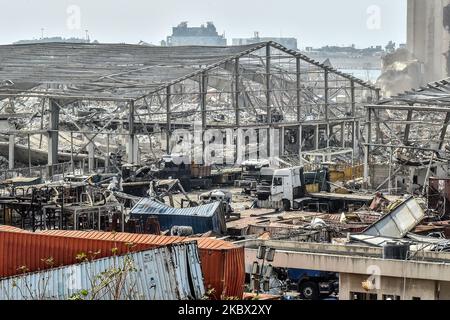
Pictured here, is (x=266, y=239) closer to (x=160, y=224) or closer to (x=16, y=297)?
(x=160, y=224)

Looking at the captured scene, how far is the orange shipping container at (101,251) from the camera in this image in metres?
17.8

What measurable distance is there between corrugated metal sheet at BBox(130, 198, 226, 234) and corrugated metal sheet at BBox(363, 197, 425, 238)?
3765 mm

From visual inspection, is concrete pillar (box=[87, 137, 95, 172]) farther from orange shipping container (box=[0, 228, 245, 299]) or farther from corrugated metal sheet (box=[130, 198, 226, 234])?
orange shipping container (box=[0, 228, 245, 299])

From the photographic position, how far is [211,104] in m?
61.0

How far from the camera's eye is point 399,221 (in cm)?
2669

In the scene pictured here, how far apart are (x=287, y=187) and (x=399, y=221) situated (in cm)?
758

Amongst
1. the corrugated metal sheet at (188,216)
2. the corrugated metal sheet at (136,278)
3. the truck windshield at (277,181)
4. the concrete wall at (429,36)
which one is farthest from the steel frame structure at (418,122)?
the concrete wall at (429,36)

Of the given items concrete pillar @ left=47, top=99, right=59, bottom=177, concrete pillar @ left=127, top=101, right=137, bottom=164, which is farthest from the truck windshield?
concrete pillar @ left=47, top=99, right=59, bottom=177

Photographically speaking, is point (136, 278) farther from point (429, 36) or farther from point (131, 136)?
point (429, 36)

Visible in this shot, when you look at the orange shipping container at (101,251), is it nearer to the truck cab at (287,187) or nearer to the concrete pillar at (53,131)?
the truck cab at (287,187)

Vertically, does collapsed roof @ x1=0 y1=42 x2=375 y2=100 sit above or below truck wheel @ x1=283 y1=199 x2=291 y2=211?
above

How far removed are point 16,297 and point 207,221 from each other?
12.7m

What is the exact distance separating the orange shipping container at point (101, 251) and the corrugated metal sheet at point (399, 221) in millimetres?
6940

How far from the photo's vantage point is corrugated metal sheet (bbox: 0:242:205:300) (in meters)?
15.5
